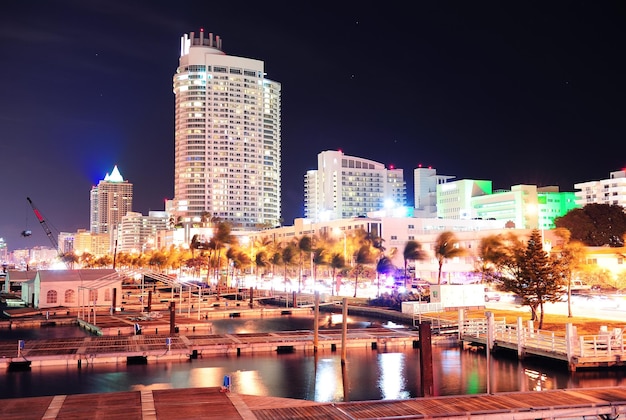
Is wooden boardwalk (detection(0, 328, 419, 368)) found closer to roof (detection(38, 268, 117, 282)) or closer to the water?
the water

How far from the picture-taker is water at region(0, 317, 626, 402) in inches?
1494

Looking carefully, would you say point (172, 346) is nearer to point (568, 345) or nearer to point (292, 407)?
point (292, 407)

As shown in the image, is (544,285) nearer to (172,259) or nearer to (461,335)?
(461,335)

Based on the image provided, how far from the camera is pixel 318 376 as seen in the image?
4247 centimetres

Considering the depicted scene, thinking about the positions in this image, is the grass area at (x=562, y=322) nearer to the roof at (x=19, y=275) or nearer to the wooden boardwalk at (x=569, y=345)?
the wooden boardwalk at (x=569, y=345)

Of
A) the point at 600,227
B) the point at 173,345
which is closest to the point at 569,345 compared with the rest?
the point at 173,345

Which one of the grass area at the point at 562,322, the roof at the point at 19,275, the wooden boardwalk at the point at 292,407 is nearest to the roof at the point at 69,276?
the roof at the point at 19,275

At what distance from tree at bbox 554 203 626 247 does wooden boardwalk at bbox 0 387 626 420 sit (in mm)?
117806

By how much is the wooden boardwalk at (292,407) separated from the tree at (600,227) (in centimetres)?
11781

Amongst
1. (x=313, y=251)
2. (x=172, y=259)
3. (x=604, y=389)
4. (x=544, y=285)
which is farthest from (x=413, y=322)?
(x=172, y=259)

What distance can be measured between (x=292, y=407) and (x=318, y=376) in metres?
15.5

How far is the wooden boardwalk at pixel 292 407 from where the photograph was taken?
25750 mm

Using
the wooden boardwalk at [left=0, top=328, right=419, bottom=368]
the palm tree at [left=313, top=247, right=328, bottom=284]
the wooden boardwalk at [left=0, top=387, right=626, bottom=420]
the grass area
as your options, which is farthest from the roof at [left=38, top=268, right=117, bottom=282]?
the wooden boardwalk at [left=0, top=387, right=626, bottom=420]

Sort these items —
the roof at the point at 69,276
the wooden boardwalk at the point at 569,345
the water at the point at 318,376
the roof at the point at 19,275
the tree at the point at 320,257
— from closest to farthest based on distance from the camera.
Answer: the water at the point at 318,376 < the wooden boardwalk at the point at 569,345 < the roof at the point at 69,276 < the tree at the point at 320,257 < the roof at the point at 19,275
